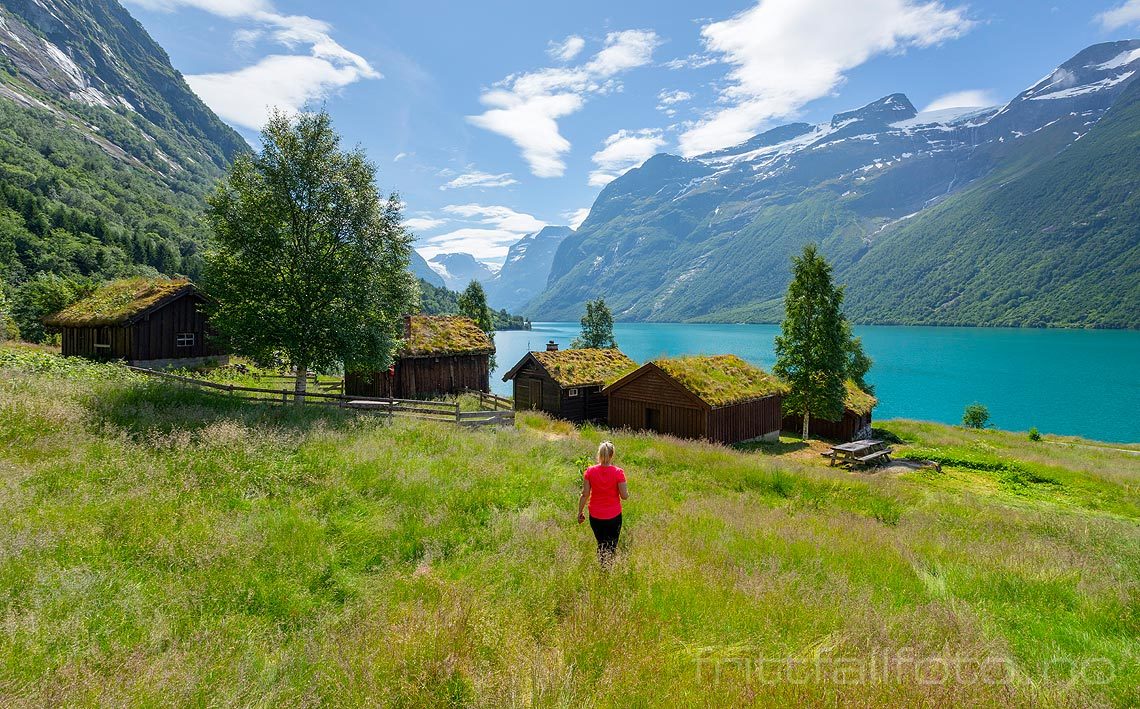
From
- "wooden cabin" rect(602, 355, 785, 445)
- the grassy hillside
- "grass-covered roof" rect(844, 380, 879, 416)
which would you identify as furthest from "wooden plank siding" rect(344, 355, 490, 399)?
"grass-covered roof" rect(844, 380, 879, 416)

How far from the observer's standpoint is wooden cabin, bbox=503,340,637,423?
33969mm

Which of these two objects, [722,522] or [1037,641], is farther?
[722,522]

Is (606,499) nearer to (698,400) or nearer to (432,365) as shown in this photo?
(698,400)

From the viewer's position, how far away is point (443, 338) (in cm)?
3584

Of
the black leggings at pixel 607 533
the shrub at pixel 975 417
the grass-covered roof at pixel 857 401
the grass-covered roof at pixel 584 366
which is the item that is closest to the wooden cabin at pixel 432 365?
the grass-covered roof at pixel 584 366

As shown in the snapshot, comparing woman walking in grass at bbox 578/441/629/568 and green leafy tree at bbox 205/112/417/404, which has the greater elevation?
green leafy tree at bbox 205/112/417/404

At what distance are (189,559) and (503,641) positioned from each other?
4.74 meters

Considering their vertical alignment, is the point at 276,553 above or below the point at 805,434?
above

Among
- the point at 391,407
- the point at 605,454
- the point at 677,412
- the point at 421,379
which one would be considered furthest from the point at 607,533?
the point at 421,379

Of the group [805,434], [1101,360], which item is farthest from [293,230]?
[1101,360]

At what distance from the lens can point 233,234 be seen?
19.0 m

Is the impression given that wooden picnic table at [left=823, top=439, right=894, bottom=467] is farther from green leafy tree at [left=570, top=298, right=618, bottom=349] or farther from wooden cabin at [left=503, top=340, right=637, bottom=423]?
green leafy tree at [left=570, top=298, right=618, bottom=349]

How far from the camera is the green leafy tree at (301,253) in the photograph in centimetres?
1903

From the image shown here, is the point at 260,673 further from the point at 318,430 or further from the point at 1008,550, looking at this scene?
the point at 1008,550
